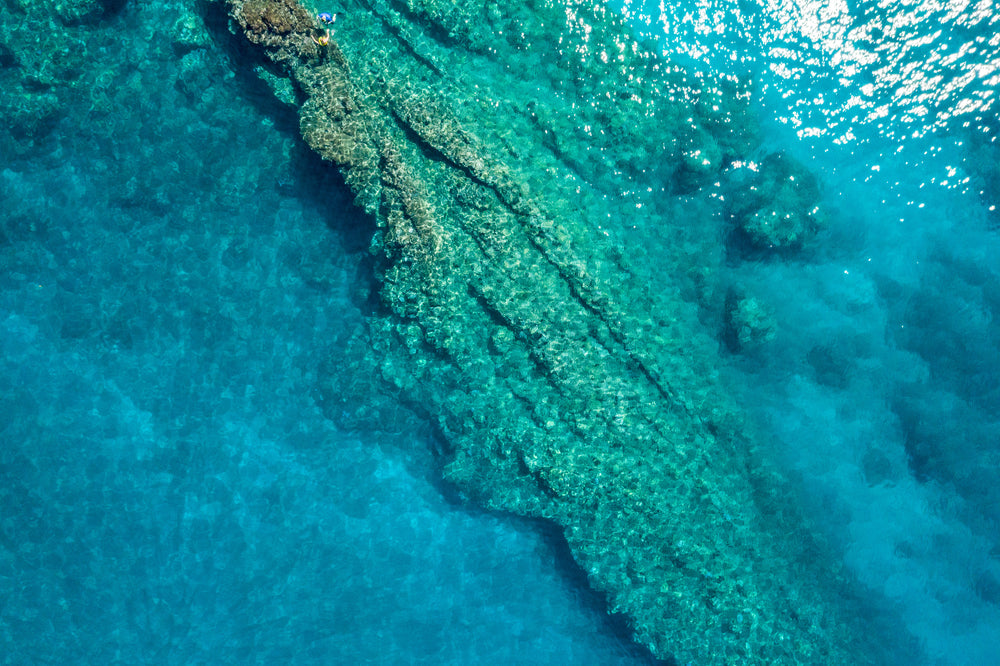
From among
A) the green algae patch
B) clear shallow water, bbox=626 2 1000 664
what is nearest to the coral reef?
clear shallow water, bbox=626 2 1000 664

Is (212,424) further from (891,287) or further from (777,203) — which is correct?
(891,287)

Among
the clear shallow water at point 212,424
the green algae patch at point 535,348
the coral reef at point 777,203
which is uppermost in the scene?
the coral reef at point 777,203

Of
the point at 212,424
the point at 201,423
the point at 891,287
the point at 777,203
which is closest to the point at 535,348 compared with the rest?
the point at 212,424

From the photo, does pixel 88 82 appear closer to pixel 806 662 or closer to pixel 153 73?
pixel 153 73

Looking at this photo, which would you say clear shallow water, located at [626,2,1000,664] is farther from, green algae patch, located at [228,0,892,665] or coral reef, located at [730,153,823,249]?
green algae patch, located at [228,0,892,665]

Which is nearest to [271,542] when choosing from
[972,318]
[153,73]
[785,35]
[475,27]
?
[153,73]

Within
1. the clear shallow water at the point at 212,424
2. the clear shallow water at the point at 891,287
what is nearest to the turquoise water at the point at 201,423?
the clear shallow water at the point at 212,424

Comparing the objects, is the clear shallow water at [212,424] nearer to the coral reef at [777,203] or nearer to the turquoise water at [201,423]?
the turquoise water at [201,423]

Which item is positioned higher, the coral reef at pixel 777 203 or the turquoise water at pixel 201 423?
the coral reef at pixel 777 203

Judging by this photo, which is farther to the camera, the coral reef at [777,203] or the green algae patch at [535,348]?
the coral reef at [777,203]
